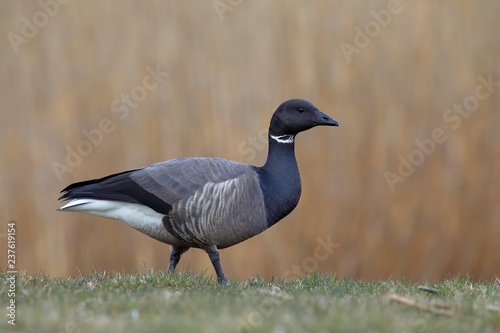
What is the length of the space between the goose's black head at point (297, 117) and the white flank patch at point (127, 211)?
1.33 meters

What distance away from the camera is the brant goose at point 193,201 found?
20.3 feet

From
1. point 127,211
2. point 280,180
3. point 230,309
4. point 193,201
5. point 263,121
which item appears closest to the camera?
point 230,309

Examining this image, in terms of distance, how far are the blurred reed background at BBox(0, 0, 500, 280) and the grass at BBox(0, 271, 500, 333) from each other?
2.51 m

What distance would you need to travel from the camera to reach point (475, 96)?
8.34 meters

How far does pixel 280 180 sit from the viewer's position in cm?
662

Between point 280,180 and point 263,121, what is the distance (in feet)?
5.61

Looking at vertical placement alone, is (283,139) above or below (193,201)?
above

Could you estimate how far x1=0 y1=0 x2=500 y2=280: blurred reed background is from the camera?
8.02 m

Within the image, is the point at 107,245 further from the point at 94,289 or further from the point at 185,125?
the point at 94,289

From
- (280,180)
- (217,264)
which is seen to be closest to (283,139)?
(280,180)

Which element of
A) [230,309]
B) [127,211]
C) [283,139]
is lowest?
[230,309]

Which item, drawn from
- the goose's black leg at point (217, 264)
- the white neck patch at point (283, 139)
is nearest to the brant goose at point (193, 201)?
the goose's black leg at point (217, 264)

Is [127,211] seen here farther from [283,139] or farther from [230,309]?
[230,309]

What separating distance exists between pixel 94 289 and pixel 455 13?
207 inches
